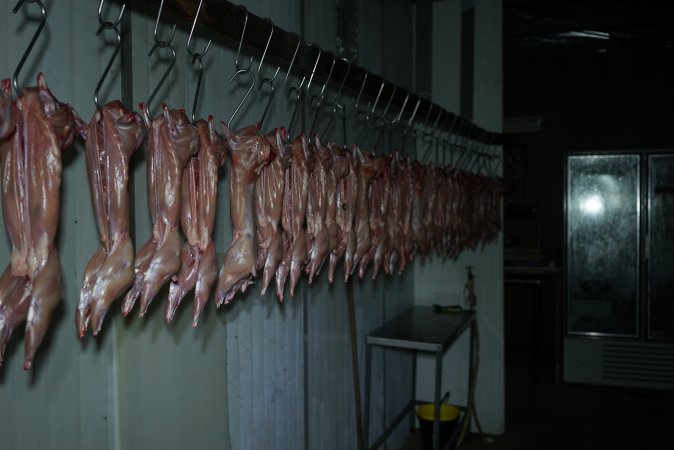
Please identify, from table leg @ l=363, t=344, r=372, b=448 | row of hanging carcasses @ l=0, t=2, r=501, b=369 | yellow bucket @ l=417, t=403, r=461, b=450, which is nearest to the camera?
row of hanging carcasses @ l=0, t=2, r=501, b=369

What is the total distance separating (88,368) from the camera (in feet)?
5.88

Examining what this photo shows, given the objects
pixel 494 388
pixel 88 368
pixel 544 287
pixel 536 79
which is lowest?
pixel 494 388

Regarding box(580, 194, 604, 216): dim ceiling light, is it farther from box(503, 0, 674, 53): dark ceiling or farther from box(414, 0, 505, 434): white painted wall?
box(414, 0, 505, 434): white painted wall

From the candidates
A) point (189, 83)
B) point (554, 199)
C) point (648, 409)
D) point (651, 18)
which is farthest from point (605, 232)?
point (189, 83)

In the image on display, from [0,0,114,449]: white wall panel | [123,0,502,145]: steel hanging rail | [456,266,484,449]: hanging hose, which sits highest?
[123,0,502,145]: steel hanging rail

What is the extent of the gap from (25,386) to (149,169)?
741mm

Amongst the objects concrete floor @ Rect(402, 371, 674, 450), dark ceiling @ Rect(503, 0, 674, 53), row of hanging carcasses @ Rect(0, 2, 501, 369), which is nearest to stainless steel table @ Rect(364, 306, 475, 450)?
concrete floor @ Rect(402, 371, 674, 450)

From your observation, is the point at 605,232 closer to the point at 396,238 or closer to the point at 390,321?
the point at 390,321

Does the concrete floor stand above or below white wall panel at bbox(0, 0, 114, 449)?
below

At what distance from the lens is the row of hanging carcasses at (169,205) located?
1099mm

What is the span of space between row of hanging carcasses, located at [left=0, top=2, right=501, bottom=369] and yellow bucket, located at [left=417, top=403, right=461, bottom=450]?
7.70 ft

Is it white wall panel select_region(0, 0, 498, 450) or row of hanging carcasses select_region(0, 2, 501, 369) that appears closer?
row of hanging carcasses select_region(0, 2, 501, 369)

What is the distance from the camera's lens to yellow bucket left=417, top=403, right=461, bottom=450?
4.18 meters

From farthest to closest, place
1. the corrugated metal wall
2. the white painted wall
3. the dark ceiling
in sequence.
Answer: the dark ceiling, the white painted wall, the corrugated metal wall
